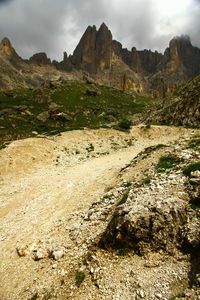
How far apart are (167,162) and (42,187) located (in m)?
10.3

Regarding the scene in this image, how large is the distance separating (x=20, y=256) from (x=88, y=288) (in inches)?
159

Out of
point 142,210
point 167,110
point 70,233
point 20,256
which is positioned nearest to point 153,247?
point 142,210

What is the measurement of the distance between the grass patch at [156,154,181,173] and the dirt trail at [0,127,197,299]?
3559 mm

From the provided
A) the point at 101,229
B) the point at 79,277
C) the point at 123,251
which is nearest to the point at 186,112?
the point at 101,229

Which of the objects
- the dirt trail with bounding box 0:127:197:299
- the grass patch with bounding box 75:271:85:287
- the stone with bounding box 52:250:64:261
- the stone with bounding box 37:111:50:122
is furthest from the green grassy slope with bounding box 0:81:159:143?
the grass patch with bounding box 75:271:85:287

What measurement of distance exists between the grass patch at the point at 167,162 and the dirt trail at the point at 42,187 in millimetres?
3559

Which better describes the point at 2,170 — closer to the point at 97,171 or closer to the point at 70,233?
the point at 97,171

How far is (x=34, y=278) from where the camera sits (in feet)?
25.2

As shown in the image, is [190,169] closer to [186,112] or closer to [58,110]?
[186,112]

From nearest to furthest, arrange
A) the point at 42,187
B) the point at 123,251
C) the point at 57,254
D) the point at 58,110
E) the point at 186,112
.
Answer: the point at 123,251 → the point at 57,254 → the point at 42,187 → the point at 186,112 → the point at 58,110

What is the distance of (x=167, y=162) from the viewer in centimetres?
1322

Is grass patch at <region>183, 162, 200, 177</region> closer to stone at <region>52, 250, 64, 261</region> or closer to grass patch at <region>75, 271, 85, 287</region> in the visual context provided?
grass patch at <region>75, 271, 85, 287</region>

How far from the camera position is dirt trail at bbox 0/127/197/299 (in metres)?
9.03

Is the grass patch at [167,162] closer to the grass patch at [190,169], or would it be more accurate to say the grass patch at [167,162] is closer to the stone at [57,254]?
the grass patch at [190,169]
